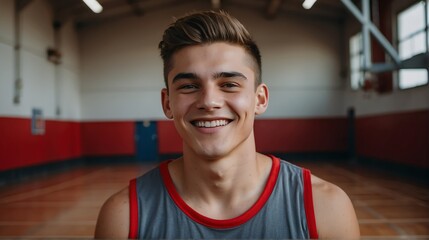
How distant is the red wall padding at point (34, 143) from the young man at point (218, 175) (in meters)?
Answer: 5.74

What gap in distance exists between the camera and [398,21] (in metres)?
6.46

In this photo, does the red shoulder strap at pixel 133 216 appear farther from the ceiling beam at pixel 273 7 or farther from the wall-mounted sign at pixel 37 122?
the wall-mounted sign at pixel 37 122

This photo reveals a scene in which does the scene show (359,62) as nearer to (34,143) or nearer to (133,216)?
(34,143)

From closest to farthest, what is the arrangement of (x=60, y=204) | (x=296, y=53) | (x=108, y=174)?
(x=60, y=204) < (x=108, y=174) < (x=296, y=53)

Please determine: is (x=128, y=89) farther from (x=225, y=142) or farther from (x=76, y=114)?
(x=225, y=142)

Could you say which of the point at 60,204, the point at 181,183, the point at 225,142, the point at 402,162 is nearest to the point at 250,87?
the point at 225,142

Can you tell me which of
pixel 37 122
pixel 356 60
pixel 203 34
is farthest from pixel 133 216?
pixel 356 60

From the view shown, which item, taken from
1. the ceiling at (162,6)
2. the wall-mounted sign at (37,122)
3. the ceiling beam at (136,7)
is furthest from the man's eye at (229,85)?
the wall-mounted sign at (37,122)

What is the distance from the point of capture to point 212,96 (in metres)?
0.75

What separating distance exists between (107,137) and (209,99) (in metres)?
9.30

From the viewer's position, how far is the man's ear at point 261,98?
90 centimetres

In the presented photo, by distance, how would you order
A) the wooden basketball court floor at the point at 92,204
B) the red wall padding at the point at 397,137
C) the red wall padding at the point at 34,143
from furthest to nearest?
the red wall padding at the point at 34,143
the red wall padding at the point at 397,137
the wooden basketball court floor at the point at 92,204

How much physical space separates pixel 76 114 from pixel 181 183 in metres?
8.91

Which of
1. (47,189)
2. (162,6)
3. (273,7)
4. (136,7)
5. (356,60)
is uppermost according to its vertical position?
(136,7)
